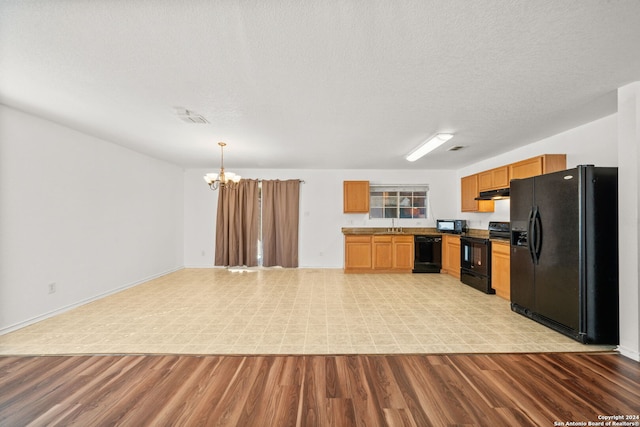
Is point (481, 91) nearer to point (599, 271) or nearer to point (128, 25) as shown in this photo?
point (599, 271)

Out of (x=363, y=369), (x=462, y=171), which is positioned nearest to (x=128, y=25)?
(x=363, y=369)

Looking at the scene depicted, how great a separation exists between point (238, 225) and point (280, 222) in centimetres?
103

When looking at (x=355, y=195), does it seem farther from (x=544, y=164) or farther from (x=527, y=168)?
(x=544, y=164)

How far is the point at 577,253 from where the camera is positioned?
2537 mm

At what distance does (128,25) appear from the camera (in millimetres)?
1548

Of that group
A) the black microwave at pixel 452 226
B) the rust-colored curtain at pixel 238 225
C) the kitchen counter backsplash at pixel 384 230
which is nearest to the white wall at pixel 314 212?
the kitchen counter backsplash at pixel 384 230

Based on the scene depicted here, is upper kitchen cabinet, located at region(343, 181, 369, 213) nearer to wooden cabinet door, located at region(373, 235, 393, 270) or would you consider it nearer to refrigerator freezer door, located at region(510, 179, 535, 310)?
wooden cabinet door, located at region(373, 235, 393, 270)

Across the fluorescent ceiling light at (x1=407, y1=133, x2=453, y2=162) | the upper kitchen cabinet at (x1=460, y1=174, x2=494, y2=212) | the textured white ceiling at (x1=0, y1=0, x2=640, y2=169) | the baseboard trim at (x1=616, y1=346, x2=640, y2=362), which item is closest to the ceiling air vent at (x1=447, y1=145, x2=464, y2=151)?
the fluorescent ceiling light at (x1=407, y1=133, x2=453, y2=162)

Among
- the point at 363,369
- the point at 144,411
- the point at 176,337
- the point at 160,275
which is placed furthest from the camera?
the point at 160,275

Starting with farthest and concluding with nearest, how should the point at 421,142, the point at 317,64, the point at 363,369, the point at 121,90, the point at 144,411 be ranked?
1. the point at 421,142
2. the point at 121,90
3. the point at 363,369
4. the point at 317,64
5. the point at 144,411

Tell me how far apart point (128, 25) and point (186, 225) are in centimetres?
550

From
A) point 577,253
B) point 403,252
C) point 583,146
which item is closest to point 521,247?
point 577,253

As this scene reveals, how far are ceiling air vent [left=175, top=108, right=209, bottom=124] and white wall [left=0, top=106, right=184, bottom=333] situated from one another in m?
1.84

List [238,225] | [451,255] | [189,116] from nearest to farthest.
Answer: [189,116] < [451,255] < [238,225]
